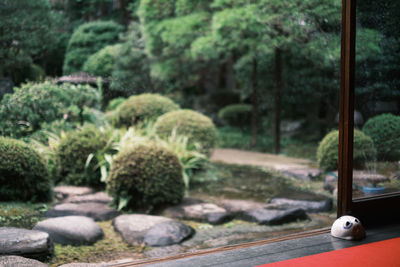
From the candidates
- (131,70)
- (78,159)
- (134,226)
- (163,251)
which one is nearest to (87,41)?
(131,70)

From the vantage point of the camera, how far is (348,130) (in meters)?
2.65

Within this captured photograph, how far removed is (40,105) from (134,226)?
1552 mm

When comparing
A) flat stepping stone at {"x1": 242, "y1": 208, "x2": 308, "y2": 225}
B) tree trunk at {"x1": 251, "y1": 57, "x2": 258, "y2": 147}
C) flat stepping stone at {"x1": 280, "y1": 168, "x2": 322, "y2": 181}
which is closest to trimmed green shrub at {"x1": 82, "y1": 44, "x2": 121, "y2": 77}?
flat stepping stone at {"x1": 242, "y1": 208, "x2": 308, "y2": 225}

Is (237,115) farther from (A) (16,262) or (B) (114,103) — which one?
(A) (16,262)

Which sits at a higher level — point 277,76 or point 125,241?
point 277,76

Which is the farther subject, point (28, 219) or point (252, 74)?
point (252, 74)

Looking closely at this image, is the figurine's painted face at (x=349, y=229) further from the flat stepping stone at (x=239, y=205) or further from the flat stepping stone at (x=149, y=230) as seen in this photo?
the flat stepping stone at (x=239, y=205)

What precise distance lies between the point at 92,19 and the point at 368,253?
354cm

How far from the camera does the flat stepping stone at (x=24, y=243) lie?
2.44 m

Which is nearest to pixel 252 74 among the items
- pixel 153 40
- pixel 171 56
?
pixel 171 56

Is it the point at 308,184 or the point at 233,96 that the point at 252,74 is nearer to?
the point at 233,96

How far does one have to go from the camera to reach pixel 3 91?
10.5 feet

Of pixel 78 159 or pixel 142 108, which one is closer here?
pixel 78 159

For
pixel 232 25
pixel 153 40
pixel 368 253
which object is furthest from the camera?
pixel 153 40
